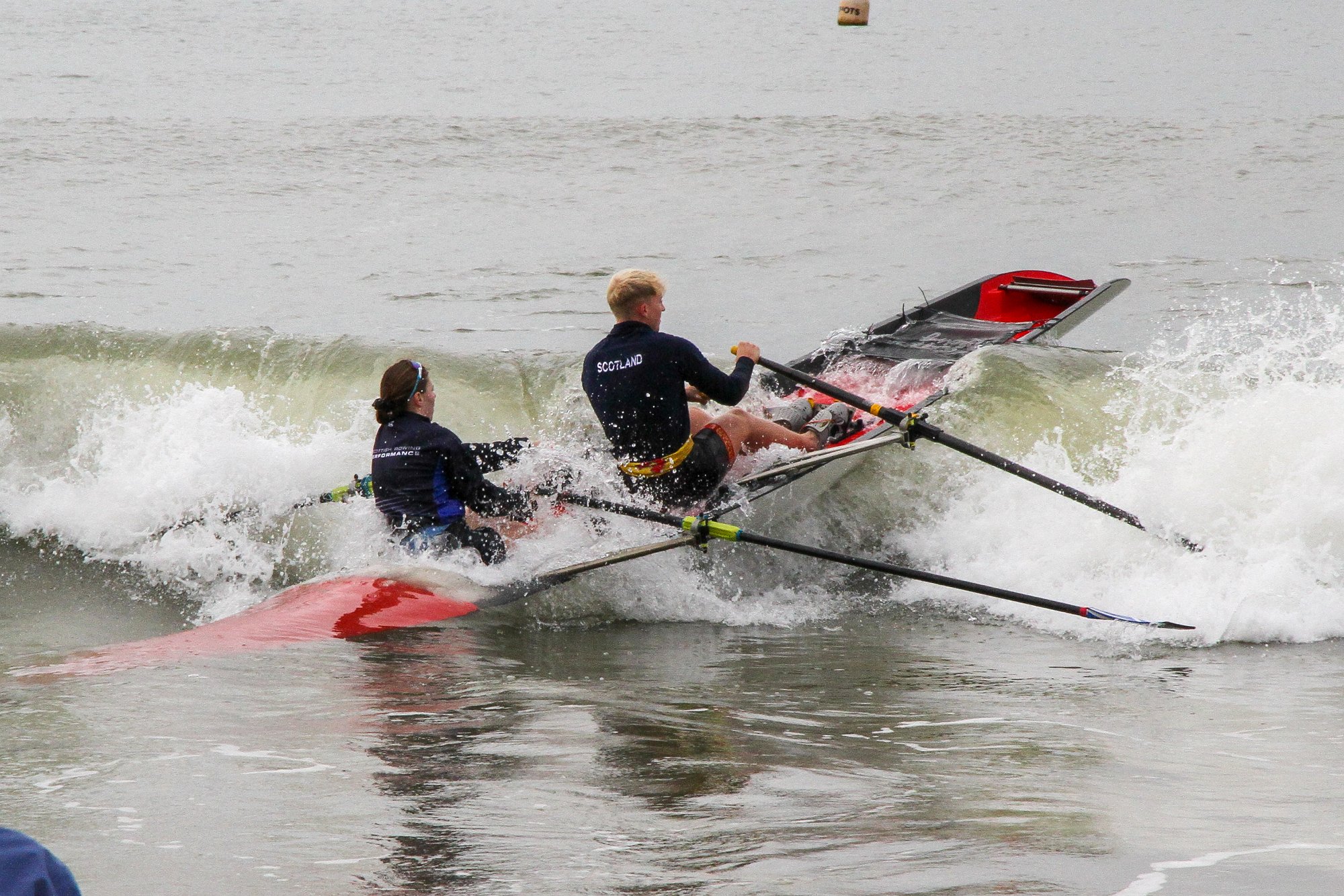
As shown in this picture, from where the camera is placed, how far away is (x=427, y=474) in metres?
6.13

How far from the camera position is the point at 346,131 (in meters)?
26.7

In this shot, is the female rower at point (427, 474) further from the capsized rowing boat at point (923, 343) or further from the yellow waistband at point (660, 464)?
the capsized rowing boat at point (923, 343)

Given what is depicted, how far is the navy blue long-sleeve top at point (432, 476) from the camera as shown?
610cm

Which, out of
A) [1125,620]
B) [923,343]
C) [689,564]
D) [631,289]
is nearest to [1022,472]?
[1125,620]

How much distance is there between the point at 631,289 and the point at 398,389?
1190 mm

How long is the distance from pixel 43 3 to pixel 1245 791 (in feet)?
154

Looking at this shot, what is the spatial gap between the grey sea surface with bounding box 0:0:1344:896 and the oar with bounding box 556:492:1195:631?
15cm

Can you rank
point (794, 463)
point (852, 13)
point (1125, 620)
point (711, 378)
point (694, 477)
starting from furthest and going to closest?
point (852, 13), point (794, 463), point (694, 477), point (711, 378), point (1125, 620)

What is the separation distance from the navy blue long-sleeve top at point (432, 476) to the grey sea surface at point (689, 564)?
28cm

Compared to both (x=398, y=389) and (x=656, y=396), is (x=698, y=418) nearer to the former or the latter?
(x=656, y=396)

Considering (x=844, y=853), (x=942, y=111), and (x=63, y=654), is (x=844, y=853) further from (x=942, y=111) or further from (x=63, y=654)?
(x=942, y=111)

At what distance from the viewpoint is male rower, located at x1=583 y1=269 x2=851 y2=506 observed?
6.16 meters

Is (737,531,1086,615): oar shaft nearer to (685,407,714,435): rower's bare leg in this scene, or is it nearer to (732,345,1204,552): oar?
(732,345,1204,552): oar

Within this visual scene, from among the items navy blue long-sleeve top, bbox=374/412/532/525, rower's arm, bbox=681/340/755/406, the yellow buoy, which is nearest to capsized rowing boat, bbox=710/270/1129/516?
rower's arm, bbox=681/340/755/406
